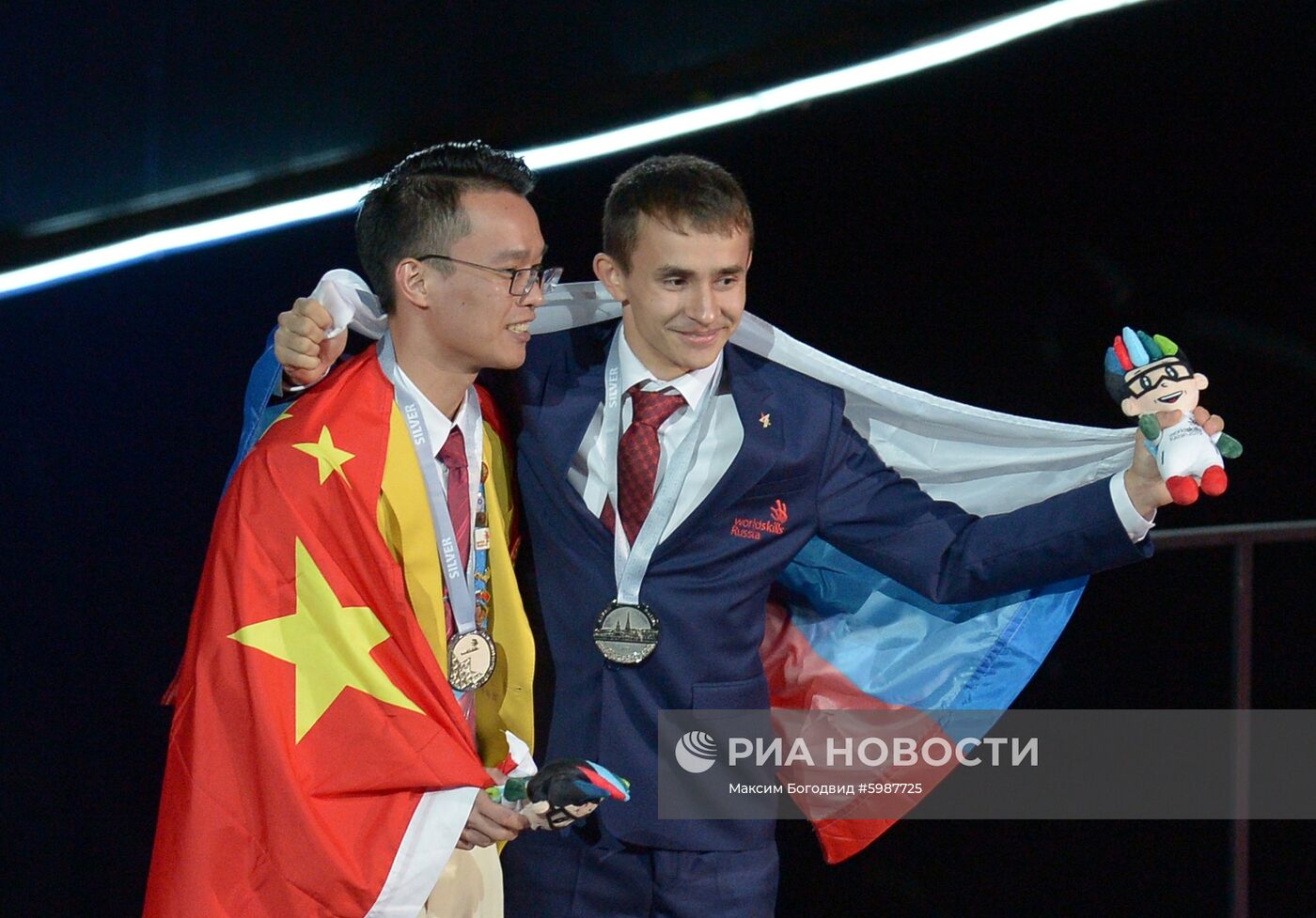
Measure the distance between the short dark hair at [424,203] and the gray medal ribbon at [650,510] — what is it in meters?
0.38

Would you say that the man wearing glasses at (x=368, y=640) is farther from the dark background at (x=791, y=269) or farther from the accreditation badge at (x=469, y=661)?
the dark background at (x=791, y=269)

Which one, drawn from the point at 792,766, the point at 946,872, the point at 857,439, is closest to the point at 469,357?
the point at 857,439

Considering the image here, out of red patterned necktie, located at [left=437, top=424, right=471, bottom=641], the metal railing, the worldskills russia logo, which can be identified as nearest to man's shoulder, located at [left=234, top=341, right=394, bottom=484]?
red patterned necktie, located at [left=437, top=424, right=471, bottom=641]

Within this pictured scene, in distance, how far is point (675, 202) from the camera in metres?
2.25

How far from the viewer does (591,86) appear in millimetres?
4273

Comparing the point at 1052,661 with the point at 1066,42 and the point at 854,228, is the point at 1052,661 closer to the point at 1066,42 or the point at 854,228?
the point at 854,228

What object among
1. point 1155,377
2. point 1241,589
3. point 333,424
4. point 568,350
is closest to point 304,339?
point 333,424

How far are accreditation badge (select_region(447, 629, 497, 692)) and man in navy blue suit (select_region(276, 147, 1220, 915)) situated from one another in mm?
150

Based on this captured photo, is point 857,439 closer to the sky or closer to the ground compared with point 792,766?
closer to the sky

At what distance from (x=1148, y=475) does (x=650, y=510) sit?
748 millimetres

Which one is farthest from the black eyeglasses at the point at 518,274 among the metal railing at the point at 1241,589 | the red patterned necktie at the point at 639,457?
the metal railing at the point at 1241,589

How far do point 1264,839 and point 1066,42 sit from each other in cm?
258

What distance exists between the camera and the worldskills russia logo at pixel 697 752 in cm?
230

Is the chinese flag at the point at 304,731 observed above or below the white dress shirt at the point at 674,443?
below
